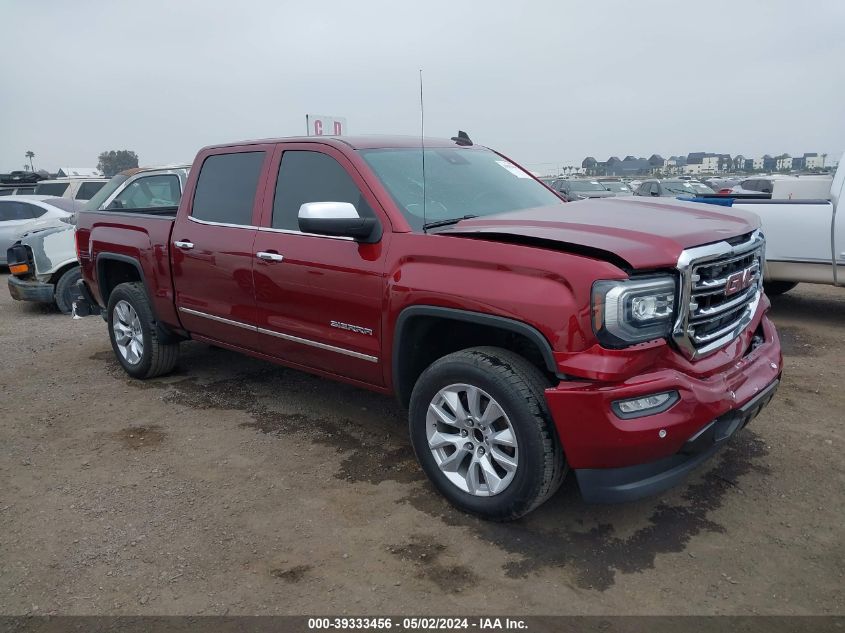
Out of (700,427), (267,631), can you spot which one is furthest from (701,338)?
(267,631)

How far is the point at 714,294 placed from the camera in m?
3.04

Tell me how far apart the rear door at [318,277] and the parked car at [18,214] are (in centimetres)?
973

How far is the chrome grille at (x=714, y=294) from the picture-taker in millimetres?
2889

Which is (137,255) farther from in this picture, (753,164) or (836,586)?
(753,164)

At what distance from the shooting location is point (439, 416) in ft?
11.1

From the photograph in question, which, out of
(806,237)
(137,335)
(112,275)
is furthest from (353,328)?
(806,237)

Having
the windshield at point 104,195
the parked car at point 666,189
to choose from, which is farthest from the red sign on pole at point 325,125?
the parked car at point 666,189

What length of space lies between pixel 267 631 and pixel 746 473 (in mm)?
2675

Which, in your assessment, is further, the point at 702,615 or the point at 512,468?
the point at 512,468

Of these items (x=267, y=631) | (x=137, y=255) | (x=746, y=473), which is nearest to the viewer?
(x=267, y=631)

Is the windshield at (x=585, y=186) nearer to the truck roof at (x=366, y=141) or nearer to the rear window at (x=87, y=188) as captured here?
the rear window at (x=87, y=188)

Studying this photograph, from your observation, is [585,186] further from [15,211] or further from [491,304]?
[491,304]

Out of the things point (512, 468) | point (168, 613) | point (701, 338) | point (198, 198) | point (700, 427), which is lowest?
point (168, 613)

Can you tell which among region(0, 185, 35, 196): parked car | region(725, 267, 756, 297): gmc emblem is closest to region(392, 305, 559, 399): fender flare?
region(725, 267, 756, 297): gmc emblem
